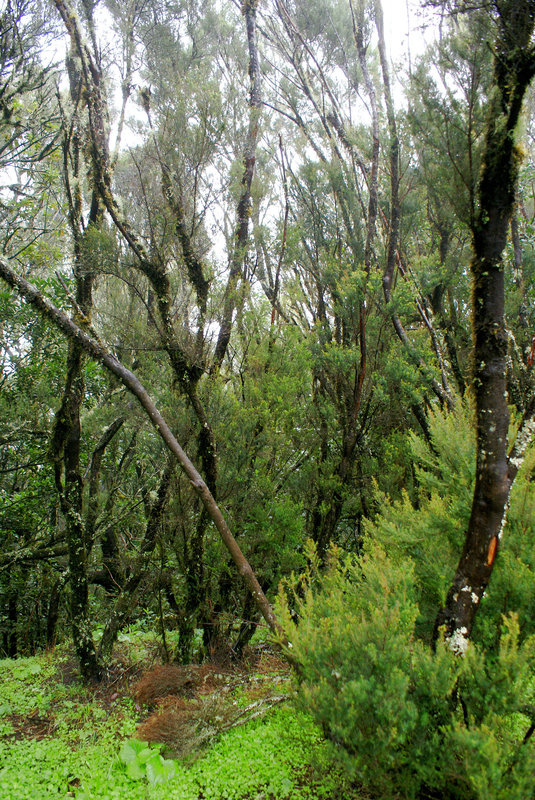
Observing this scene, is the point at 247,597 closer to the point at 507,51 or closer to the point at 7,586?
the point at 7,586

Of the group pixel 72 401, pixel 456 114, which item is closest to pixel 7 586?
pixel 72 401

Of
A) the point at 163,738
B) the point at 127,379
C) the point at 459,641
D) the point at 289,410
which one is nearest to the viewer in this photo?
the point at 459,641

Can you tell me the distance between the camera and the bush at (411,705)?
194 centimetres

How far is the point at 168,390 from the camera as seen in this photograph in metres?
4.88

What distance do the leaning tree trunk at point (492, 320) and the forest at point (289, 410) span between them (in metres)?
0.01

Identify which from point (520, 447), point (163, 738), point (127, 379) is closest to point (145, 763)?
point (163, 738)

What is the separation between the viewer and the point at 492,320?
252cm

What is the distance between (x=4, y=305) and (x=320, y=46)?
7358 millimetres

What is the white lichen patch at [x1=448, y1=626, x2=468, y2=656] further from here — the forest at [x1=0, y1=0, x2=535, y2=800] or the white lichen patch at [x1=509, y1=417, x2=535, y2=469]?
the white lichen patch at [x1=509, y1=417, x2=535, y2=469]

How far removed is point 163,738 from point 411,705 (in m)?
2.35

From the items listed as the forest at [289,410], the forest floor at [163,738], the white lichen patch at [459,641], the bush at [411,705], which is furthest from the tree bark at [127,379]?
the white lichen patch at [459,641]

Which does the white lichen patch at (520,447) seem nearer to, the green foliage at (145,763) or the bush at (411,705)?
the bush at (411,705)

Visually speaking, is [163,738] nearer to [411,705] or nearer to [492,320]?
[411,705]

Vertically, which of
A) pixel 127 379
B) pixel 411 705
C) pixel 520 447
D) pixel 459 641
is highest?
pixel 127 379
